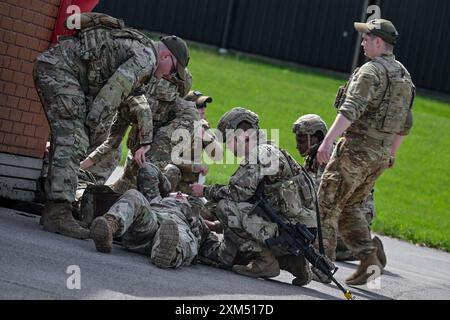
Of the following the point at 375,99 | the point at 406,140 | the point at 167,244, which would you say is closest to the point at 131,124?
the point at 375,99

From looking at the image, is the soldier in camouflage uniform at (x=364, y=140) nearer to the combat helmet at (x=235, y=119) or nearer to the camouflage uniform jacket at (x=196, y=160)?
the combat helmet at (x=235, y=119)

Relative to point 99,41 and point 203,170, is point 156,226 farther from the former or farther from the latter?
point 203,170

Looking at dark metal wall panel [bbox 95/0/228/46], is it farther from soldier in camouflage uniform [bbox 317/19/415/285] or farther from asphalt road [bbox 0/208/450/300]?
soldier in camouflage uniform [bbox 317/19/415/285]

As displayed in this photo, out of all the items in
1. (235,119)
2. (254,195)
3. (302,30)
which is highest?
(302,30)

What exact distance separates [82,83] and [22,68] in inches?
47.3

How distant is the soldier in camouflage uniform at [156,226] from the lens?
809 centimetres

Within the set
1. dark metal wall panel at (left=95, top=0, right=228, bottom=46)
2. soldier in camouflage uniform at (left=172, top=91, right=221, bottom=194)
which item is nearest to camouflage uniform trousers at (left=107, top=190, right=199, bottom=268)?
soldier in camouflage uniform at (left=172, top=91, right=221, bottom=194)

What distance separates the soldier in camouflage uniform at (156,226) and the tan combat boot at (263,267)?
0.38 m

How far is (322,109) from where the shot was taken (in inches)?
969

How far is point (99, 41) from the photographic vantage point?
29.3ft

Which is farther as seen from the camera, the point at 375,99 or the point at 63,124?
the point at 375,99

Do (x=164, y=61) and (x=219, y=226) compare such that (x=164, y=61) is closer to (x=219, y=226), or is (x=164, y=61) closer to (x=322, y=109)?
(x=219, y=226)

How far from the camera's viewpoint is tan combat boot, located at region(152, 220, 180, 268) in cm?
809

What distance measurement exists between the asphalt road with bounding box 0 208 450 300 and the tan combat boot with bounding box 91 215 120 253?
0.08m
